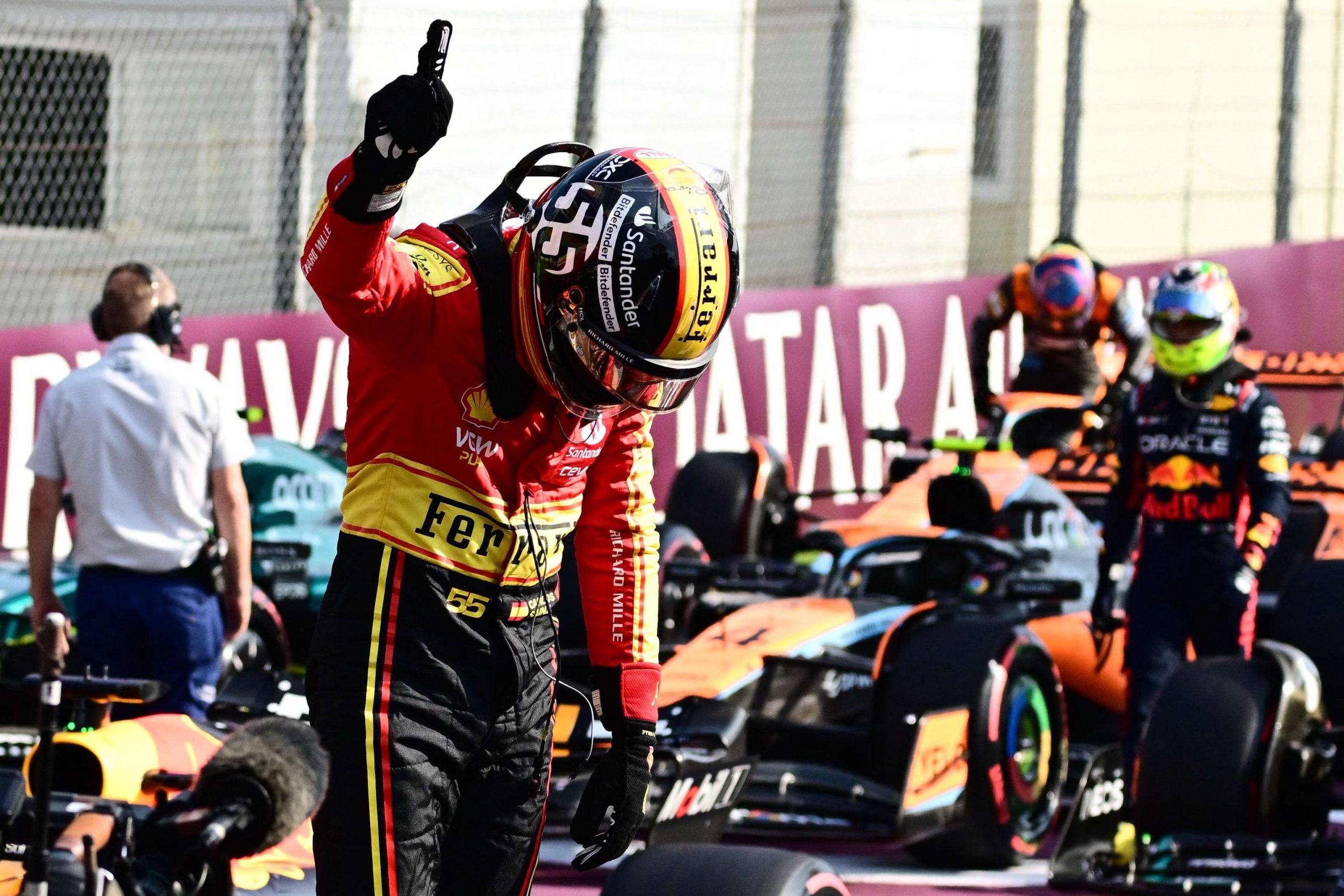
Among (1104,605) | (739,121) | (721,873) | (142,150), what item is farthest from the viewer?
(739,121)

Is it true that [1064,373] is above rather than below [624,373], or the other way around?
below

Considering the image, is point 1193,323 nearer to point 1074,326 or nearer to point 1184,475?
point 1184,475

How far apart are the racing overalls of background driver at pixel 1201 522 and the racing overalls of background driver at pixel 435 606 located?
402 cm

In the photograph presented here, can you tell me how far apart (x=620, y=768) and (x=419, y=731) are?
0.42m

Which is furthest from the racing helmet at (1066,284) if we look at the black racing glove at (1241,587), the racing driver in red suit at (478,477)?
the racing driver in red suit at (478,477)

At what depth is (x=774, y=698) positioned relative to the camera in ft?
21.5

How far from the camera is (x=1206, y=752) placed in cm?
600

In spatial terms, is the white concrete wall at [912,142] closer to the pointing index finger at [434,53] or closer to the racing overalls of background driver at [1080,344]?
the racing overalls of background driver at [1080,344]

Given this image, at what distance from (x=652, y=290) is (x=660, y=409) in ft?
0.84

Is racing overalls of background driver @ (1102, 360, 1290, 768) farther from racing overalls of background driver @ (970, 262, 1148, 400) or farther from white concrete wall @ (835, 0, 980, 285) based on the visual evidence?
white concrete wall @ (835, 0, 980, 285)

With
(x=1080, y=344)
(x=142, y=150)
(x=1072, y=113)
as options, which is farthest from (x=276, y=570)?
(x=1072, y=113)

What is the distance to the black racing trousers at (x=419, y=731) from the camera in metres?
2.97

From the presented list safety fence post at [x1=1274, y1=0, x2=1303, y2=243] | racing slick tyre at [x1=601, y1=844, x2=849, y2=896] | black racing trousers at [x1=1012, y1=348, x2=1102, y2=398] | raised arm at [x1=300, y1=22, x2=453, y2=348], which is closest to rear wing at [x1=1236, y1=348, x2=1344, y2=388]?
black racing trousers at [x1=1012, y1=348, x2=1102, y2=398]

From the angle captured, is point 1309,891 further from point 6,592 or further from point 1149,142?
point 1149,142
